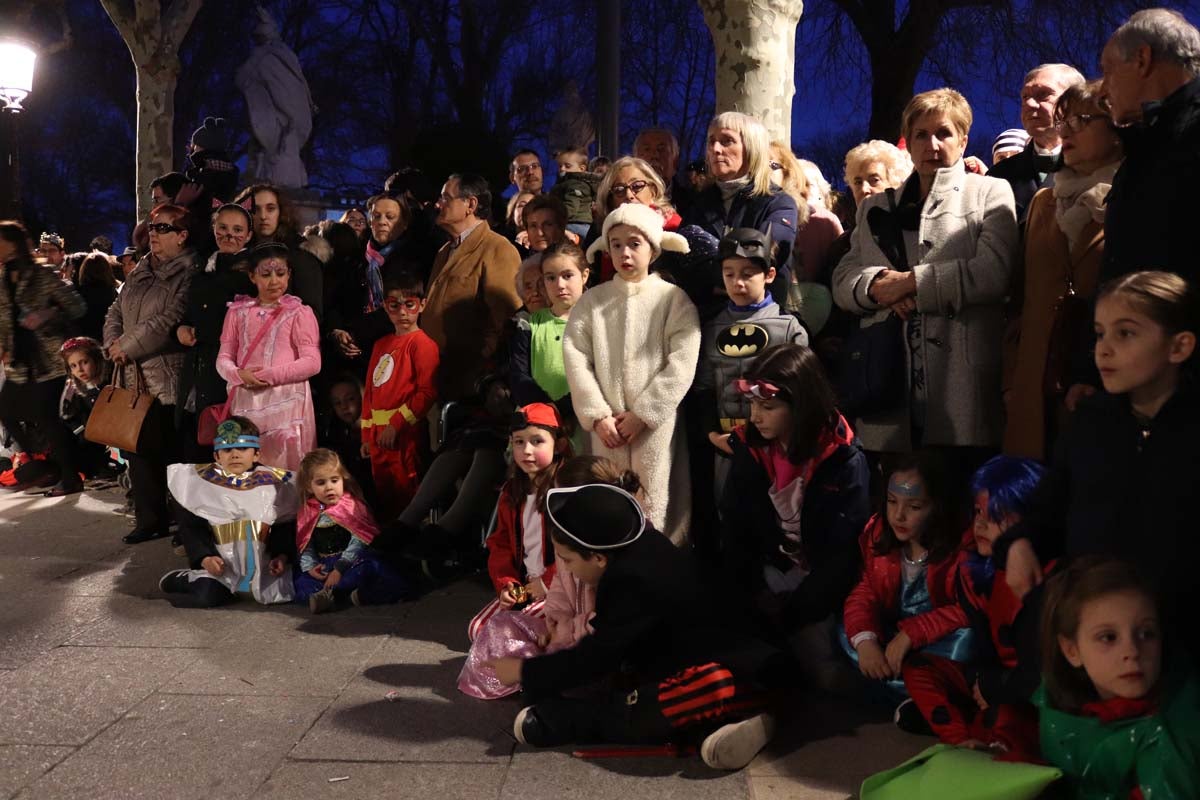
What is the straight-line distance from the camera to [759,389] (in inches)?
167

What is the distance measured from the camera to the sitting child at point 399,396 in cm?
598

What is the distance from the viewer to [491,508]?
6.00m

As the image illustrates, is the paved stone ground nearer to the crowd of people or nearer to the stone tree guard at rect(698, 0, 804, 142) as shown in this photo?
the crowd of people

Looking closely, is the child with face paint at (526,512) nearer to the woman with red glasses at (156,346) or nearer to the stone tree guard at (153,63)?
the woman with red glasses at (156,346)

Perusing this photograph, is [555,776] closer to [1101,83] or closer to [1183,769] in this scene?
[1183,769]

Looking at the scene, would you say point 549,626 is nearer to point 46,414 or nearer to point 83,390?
point 83,390

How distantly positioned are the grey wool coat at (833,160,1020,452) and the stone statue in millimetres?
11672

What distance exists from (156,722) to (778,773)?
206cm

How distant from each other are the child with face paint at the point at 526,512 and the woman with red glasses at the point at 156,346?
2.62 meters

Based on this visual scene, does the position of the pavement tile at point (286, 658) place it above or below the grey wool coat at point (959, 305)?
below

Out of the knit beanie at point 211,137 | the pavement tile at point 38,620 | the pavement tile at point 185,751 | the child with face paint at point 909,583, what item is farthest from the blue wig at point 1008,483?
the knit beanie at point 211,137

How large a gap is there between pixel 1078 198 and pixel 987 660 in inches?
64.4

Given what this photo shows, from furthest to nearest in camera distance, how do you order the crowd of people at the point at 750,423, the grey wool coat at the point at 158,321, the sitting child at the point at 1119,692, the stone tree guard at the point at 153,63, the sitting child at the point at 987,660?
the stone tree guard at the point at 153,63
the grey wool coat at the point at 158,321
the sitting child at the point at 987,660
the crowd of people at the point at 750,423
the sitting child at the point at 1119,692

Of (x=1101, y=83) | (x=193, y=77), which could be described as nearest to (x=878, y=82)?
(x=1101, y=83)
